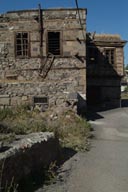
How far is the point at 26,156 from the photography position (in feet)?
23.1

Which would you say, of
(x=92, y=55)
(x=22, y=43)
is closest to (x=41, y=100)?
(x=22, y=43)

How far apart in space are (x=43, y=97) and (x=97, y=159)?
8025mm

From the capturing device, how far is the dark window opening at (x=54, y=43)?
65.7ft

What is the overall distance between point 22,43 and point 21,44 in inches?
3.7

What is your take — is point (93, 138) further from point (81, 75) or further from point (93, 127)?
point (81, 75)

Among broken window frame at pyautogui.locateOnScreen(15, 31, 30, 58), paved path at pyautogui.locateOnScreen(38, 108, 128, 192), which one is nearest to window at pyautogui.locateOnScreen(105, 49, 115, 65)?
broken window frame at pyautogui.locateOnScreen(15, 31, 30, 58)

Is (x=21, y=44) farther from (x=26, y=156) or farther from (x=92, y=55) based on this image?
(x=26, y=156)

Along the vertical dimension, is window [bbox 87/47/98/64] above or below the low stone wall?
above

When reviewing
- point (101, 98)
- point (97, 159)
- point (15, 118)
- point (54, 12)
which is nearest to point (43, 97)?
A: point (15, 118)

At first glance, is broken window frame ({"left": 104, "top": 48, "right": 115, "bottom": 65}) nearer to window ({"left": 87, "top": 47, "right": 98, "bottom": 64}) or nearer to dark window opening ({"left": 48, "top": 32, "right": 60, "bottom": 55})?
window ({"left": 87, "top": 47, "right": 98, "bottom": 64})

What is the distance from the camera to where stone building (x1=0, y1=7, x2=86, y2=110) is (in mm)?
19859

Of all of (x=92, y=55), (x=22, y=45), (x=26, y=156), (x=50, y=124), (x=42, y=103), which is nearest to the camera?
(x=26, y=156)

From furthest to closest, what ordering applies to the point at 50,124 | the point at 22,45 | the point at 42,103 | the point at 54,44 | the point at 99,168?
the point at 22,45, the point at 54,44, the point at 42,103, the point at 50,124, the point at 99,168

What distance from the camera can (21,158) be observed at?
6.81m
